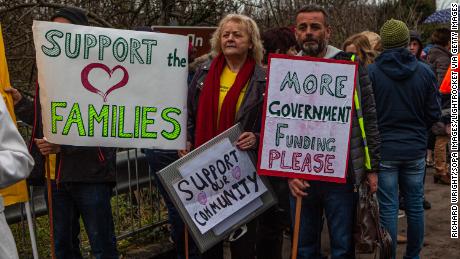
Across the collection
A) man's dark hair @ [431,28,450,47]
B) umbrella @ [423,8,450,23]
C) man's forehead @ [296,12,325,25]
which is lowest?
man's dark hair @ [431,28,450,47]

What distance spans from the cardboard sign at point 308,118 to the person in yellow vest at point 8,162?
5.96 ft

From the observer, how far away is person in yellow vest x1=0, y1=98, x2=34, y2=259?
86.5 inches

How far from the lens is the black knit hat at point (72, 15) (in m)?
4.01

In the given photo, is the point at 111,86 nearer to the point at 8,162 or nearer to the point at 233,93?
the point at 233,93

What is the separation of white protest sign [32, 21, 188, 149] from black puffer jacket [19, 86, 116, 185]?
0.17 meters

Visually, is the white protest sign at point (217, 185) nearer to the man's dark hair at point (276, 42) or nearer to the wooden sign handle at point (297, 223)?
the wooden sign handle at point (297, 223)

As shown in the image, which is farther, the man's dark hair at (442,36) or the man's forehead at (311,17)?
the man's dark hair at (442,36)

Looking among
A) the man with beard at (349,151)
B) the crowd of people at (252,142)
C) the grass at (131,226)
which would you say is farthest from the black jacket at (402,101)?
the grass at (131,226)

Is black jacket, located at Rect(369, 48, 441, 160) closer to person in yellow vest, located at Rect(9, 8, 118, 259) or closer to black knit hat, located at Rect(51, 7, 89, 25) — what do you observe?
person in yellow vest, located at Rect(9, 8, 118, 259)

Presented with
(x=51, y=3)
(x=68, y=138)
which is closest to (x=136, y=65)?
(x=68, y=138)

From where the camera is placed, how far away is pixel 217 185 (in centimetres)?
394

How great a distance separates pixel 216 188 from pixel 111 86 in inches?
37.6

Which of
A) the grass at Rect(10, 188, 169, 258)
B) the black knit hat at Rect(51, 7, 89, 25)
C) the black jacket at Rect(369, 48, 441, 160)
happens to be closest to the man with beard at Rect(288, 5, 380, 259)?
the black jacket at Rect(369, 48, 441, 160)

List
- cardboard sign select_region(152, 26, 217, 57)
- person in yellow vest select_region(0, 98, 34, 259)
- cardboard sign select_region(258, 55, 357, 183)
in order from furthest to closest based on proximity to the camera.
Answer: cardboard sign select_region(152, 26, 217, 57)
cardboard sign select_region(258, 55, 357, 183)
person in yellow vest select_region(0, 98, 34, 259)
